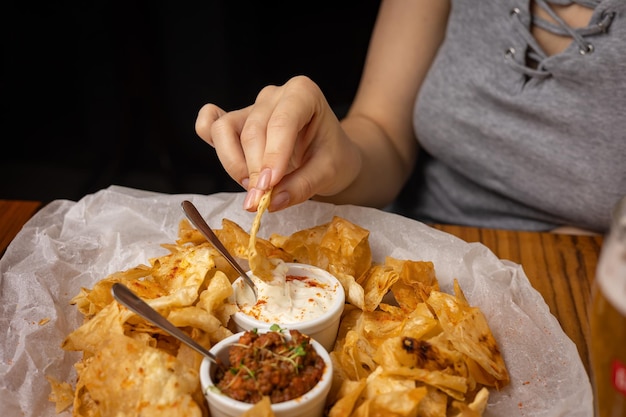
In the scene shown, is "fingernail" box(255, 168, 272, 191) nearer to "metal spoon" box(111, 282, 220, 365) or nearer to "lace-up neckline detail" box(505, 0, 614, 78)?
"metal spoon" box(111, 282, 220, 365)

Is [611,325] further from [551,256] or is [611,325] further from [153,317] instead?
[551,256]

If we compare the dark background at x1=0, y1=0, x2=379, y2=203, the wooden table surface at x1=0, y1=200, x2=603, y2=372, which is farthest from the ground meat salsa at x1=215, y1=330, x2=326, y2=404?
the dark background at x1=0, y1=0, x2=379, y2=203

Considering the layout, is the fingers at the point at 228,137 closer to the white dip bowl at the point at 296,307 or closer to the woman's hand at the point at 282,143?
the woman's hand at the point at 282,143

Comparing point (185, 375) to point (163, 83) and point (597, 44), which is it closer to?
point (597, 44)

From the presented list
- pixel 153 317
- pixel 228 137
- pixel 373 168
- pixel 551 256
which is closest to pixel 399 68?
pixel 373 168

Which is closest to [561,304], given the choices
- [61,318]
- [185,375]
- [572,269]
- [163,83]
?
[572,269]

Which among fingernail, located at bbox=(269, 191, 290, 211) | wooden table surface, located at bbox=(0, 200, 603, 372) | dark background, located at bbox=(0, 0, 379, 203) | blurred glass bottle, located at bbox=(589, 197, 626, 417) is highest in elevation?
blurred glass bottle, located at bbox=(589, 197, 626, 417)
